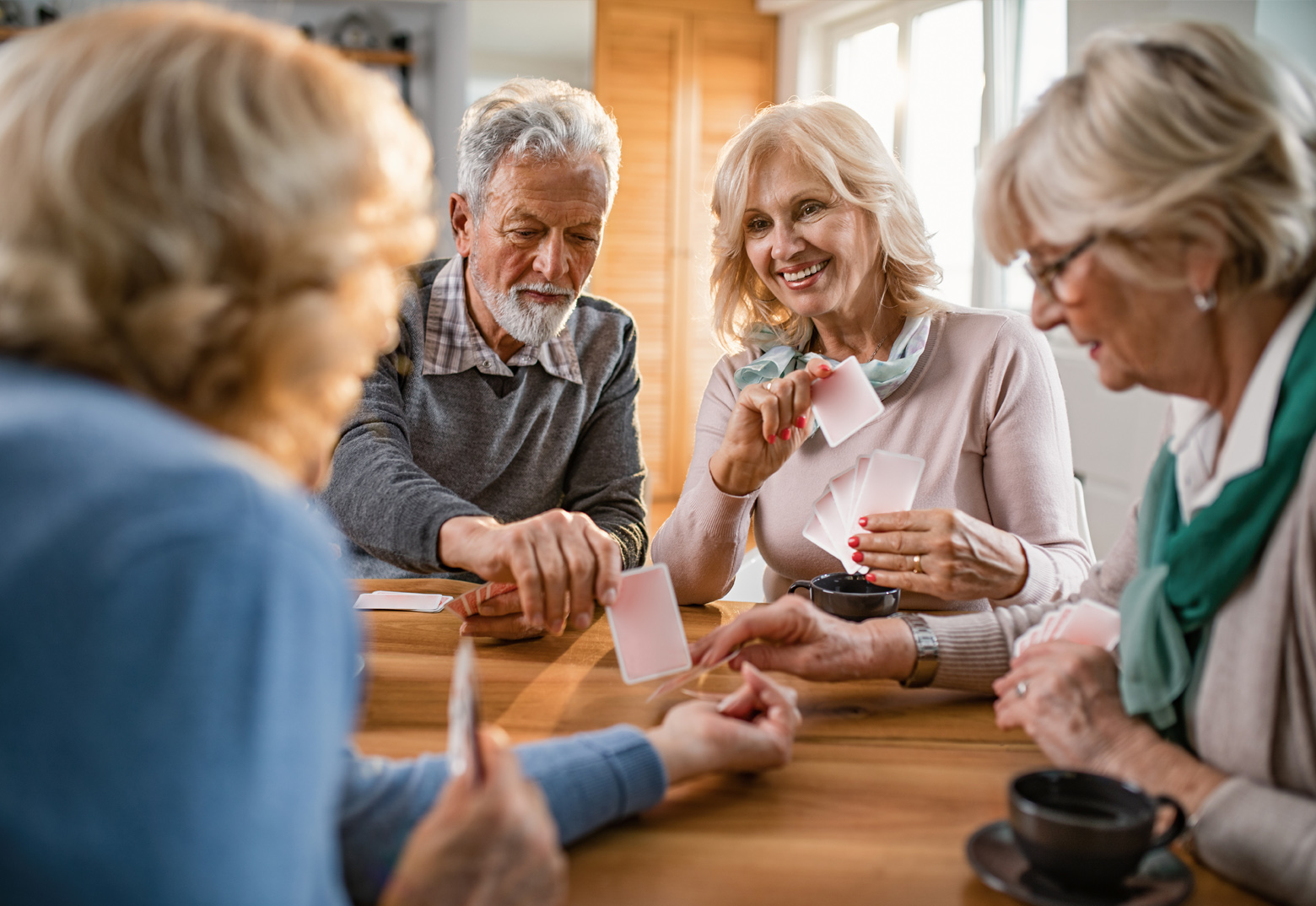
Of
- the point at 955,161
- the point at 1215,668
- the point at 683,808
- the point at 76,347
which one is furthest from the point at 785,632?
the point at 955,161

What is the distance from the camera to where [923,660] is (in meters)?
1.42

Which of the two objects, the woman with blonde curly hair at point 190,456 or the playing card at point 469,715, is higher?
the woman with blonde curly hair at point 190,456

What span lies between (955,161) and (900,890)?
534cm

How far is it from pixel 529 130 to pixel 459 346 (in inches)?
19.9

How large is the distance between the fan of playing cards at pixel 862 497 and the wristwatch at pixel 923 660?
343mm

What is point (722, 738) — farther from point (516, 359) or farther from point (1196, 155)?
point (516, 359)

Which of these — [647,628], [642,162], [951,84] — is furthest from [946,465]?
[642,162]

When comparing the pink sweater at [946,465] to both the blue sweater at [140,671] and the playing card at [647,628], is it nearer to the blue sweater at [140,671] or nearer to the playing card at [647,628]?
the playing card at [647,628]

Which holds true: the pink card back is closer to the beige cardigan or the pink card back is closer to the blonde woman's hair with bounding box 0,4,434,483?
the beige cardigan

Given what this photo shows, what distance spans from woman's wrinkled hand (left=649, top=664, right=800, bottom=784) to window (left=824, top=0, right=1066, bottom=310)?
154 inches

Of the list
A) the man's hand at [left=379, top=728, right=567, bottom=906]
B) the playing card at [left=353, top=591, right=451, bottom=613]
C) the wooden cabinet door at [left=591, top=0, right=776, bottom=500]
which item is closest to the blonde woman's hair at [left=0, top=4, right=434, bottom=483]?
A: the man's hand at [left=379, top=728, right=567, bottom=906]

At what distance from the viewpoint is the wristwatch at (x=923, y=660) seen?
55.9 inches

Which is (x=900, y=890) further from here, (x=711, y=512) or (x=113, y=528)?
(x=711, y=512)

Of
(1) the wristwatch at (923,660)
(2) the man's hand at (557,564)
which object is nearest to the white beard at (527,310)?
(2) the man's hand at (557,564)
